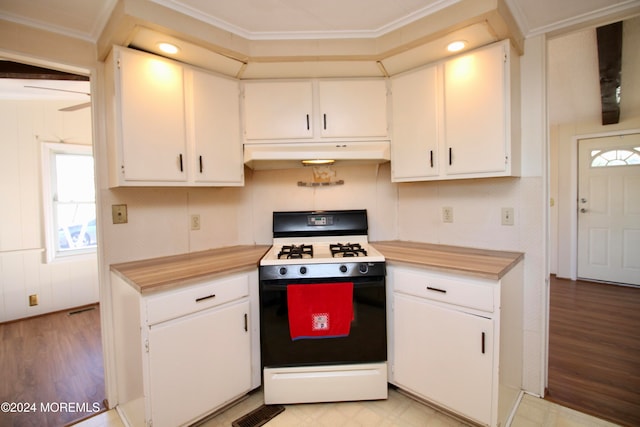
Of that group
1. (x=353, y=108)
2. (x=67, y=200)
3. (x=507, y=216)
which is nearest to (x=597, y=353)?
(x=507, y=216)

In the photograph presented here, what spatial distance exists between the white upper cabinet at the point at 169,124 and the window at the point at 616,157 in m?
4.87

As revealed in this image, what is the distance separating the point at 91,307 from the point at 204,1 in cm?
377

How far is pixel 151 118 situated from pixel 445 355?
211cm

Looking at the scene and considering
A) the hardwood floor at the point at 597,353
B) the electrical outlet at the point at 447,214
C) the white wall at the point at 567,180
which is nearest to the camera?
the hardwood floor at the point at 597,353

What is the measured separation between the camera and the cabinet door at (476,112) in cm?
171

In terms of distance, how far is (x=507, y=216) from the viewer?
1.94m

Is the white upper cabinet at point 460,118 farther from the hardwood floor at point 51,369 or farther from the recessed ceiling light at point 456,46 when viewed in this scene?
the hardwood floor at point 51,369

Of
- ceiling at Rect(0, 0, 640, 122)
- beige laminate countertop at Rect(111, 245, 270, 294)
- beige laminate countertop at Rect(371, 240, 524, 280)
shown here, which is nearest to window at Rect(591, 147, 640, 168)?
ceiling at Rect(0, 0, 640, 122)

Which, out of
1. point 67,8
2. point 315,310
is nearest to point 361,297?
point 315,310

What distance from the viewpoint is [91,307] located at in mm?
3643

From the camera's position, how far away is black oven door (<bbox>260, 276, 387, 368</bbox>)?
5.70 feet

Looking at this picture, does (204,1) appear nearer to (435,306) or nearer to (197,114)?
(197,114)

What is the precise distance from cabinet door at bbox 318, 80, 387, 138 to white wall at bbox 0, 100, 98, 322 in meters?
3.39

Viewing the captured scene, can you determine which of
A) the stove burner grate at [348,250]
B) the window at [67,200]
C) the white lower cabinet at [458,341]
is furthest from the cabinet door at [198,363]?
the window at [67,200]
